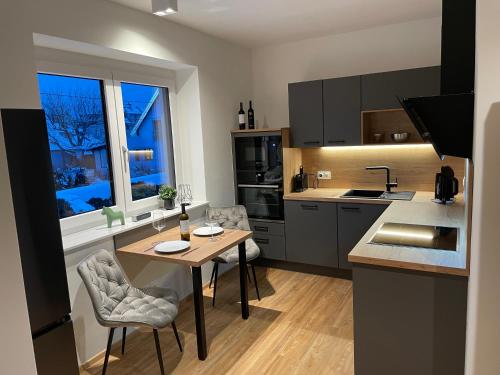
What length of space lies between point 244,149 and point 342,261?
1611 millimetres

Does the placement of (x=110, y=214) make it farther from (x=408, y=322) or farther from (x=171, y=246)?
(x=408, y=322)

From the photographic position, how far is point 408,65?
150 inches

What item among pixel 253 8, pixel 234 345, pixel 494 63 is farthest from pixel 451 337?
pixel 253 8

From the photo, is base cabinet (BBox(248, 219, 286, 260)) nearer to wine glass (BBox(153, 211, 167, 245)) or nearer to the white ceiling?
wine glass (BBox(153, 211, 167, 245))

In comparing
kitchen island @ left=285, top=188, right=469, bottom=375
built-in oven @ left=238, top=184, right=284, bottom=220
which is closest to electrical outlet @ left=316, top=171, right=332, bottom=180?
built-in oven @ left=238, top=184, right=284, bottom=220

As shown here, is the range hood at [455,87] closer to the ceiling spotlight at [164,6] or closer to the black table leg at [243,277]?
the ceiling spotlight at [164,6]

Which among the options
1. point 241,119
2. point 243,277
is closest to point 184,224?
point 243,277

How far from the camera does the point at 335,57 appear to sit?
4.11m

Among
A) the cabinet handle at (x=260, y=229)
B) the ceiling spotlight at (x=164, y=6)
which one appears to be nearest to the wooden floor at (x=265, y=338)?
the cabinet handle at (x=260, y=229)

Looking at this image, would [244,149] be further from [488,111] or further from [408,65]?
[488,111]

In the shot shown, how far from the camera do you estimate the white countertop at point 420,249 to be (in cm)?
182

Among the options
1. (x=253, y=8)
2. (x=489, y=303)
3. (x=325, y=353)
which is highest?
(x=253, y=8)

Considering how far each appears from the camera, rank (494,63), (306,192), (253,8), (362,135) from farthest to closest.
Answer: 1. (306,192)
2. (362,135)
3. (253,8)
4. (494,63)

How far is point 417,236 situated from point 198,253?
143cm
